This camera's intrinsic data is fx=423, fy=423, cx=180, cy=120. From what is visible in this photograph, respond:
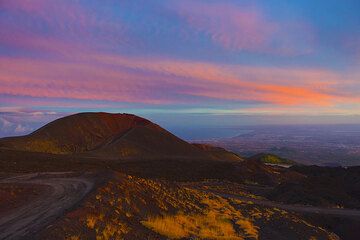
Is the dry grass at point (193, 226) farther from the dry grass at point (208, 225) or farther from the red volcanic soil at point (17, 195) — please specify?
the red volcanic soil at point (17, 195)

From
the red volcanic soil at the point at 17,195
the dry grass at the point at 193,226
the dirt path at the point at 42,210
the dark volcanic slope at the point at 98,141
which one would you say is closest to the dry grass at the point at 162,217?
the dry grass at the point at 193,226

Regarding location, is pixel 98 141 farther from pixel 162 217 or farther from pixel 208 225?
pixel 162 217

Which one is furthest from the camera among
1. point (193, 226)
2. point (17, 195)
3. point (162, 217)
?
point (193, 226)

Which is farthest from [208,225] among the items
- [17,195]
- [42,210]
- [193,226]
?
[17,195]

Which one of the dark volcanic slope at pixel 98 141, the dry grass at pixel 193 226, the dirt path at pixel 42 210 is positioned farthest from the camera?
the dark volcanic slope at pixel 98 141

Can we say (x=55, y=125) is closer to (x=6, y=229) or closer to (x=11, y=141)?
(x=11, y=141)

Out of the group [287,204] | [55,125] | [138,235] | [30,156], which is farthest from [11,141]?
[138,235]
